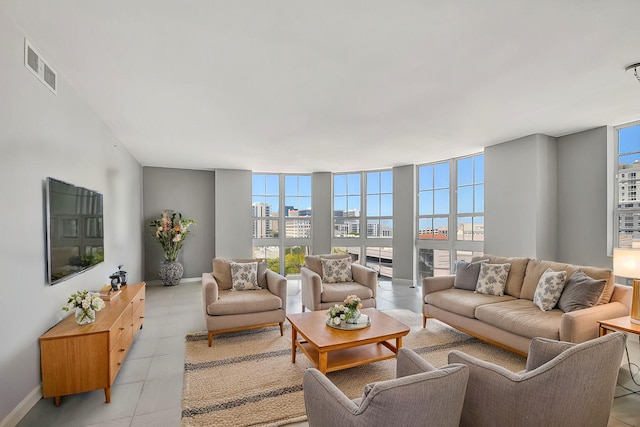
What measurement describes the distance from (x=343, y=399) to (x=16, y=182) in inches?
96.1

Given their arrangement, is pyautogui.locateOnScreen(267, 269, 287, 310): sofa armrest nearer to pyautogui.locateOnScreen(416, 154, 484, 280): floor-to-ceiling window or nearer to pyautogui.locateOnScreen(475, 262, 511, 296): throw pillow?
pyautogui.locateOnScreen(475, 262, 511, 296): throw pillow

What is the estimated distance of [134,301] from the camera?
3277 millimetres

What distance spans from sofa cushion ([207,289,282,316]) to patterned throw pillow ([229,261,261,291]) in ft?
0.62

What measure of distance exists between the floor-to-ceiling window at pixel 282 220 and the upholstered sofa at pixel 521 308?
3.96m

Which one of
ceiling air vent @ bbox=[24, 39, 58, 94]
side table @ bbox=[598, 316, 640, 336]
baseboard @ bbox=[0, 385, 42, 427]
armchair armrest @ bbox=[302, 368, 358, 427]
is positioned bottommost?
baseboard @ bbox=[0, 385, 42, 427]

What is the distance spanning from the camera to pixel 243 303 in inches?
139

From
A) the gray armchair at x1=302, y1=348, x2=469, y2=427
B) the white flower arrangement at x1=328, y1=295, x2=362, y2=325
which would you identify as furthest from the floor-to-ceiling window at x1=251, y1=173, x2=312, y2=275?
the gray armchair at x1=302, y1=348, x2=469, y2=427

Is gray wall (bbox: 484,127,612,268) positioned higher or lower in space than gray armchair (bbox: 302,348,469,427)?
higher

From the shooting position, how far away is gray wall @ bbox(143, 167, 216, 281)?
6.62 metres

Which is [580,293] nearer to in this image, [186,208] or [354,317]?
[354,317]

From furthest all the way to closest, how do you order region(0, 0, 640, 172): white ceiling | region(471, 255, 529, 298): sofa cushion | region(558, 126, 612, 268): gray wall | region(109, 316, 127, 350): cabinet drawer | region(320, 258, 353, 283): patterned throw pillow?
region(320, 258, 353, 283): patterned throw pillow, region(558, 126, 612, 268): gray wall, region(471, 255, 529, 298): sofa cushion, region(109, 316, 127, 350): cabinet drawer, region(0, 0, 640, 172): white ceiling

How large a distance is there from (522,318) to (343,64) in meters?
2.84

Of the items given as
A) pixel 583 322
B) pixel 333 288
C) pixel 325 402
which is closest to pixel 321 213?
pixel 333 288

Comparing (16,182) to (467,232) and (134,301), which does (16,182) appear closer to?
(134,301)
